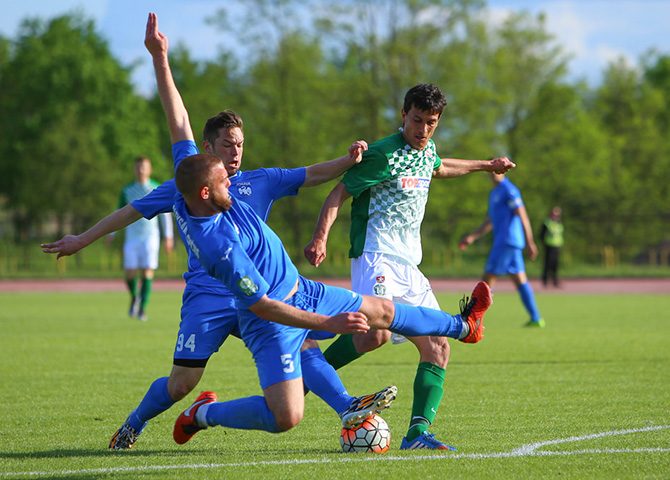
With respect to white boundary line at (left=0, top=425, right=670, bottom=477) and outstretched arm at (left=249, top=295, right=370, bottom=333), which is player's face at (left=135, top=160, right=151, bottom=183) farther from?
outstretched arm at (left=249, top=295, right=370, bottom=333)

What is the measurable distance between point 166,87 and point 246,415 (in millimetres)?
2127

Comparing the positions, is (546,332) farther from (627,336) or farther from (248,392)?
(248,392)

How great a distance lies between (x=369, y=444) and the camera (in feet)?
19.6

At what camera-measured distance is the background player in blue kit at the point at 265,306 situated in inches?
205

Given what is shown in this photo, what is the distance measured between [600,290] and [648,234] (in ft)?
46.1

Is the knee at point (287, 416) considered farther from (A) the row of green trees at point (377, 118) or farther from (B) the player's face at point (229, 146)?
(A) the row of green trees at point (377, 118)

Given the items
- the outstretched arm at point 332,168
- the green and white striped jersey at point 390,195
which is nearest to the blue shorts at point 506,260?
the green and white striped jersey at point 390,195

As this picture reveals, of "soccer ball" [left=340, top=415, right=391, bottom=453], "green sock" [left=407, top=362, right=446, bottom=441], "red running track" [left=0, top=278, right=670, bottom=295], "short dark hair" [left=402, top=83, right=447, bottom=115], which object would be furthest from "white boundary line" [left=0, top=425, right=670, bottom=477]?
"red running track" [left=0, top=278, right=670, bottom=295]

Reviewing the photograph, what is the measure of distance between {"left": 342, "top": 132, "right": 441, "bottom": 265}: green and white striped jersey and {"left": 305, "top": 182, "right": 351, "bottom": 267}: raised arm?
81mm

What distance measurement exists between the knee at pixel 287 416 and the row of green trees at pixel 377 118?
119 feet

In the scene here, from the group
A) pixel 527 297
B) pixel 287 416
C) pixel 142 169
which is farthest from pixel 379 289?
pixel 142 169

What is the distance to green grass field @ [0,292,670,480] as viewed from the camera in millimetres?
5508

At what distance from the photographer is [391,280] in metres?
6.69

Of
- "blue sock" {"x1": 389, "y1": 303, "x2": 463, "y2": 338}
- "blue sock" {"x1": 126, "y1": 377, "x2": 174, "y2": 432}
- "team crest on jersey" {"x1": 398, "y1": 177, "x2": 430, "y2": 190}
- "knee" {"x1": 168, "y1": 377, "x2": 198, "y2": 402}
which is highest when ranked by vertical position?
"team crest on jersey" {"x1": 398, "y1": 177, "x2": 430, "y2": 190}
